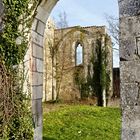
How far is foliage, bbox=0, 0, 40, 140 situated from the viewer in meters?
5.51

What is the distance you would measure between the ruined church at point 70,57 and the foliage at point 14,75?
1547cm

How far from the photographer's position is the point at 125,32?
315 centimetres

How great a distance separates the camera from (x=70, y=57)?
21.8 meters

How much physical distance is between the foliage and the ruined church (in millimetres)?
15468

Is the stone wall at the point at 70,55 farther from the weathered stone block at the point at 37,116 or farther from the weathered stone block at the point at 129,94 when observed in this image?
the weathered stone block at the point at 129,94

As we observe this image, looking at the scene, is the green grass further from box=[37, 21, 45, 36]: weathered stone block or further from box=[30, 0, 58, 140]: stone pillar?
box=[37, 21, 45, 36]: weathered stone block

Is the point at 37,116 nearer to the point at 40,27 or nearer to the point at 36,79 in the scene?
the point at 36,79

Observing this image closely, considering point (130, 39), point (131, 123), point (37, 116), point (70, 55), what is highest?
point (70, 55)

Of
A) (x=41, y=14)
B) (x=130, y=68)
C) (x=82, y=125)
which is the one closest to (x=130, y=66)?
(x=130, y=68)

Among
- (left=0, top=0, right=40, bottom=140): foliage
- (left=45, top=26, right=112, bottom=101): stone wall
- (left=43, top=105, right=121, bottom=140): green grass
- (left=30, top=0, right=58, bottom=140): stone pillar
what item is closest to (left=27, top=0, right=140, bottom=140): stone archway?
(left=0, top=0, right=40, bottom=140): foliage

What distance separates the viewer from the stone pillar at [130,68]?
119 inches

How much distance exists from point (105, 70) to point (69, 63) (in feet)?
7.41

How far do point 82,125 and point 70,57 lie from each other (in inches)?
455

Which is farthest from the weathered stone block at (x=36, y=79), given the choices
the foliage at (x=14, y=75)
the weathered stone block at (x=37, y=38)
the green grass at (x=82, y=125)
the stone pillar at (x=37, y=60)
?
the green grass at (x=82, y=125)
